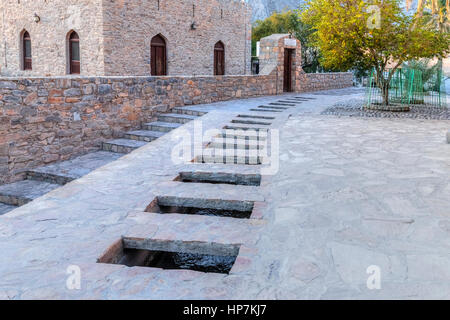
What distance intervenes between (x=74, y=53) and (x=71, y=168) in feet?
34.6

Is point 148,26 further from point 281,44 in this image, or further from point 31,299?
point 31,299

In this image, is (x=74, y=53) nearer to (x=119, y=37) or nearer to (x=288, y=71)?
(x=119, y=37)

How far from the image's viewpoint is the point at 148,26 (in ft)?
53.0

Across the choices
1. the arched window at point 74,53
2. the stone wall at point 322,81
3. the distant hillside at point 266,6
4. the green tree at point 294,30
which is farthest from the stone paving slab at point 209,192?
the distant hillside at point 266,6

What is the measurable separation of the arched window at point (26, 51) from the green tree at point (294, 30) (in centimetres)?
1382

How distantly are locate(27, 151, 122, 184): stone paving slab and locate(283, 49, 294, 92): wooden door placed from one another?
386 inches

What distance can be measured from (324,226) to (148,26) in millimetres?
14369

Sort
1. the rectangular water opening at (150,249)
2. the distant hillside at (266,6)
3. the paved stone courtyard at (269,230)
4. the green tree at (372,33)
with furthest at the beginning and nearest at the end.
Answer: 1. the distant hillside at (266,6)
2. the green tree at (372,33)
3. the rectangular water opening at (150,249)
4. the paved stone courtyard at (269,230)

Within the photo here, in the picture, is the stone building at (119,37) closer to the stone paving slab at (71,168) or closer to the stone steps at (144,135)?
the stone steps at (144,135)

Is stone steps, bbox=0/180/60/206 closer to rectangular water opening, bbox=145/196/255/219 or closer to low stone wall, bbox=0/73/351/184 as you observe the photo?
low stone wall, bbox=0/73/351/184

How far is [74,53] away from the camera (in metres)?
16.2

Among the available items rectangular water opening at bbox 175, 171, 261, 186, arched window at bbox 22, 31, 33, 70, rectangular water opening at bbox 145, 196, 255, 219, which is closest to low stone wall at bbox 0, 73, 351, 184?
rectangular water opening at bbox 175, 171, 261, 186

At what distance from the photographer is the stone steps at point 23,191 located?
5902 millimetres

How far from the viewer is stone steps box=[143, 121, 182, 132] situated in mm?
8664
